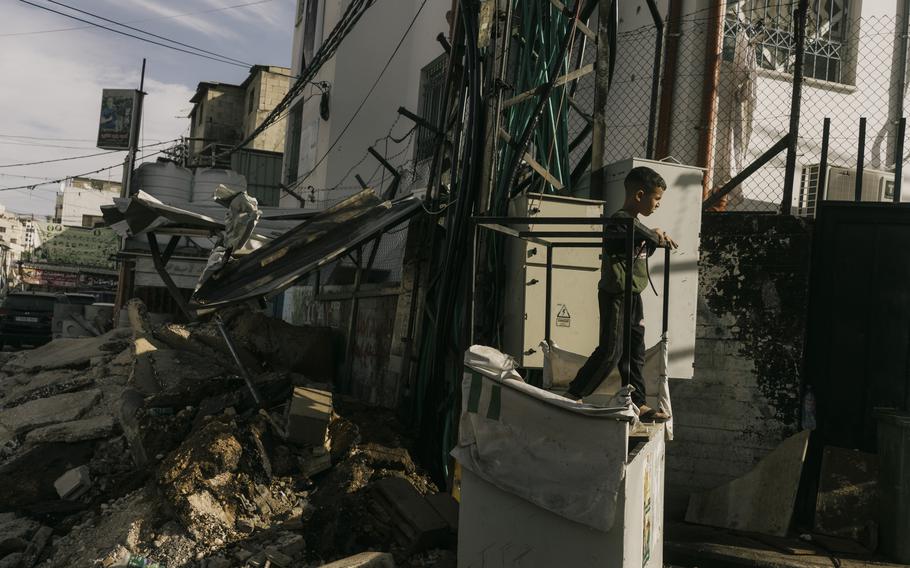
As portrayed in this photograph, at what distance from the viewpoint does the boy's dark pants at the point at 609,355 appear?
414cm

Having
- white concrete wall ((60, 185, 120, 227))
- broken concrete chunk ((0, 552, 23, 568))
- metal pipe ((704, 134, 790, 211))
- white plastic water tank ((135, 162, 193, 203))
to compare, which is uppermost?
white concrete wall ((60, 185, 120, 227))

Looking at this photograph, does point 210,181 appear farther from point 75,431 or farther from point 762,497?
point 762,497

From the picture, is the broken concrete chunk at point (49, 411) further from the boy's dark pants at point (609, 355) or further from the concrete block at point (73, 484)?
the boy's dark pants at point (609, 355)

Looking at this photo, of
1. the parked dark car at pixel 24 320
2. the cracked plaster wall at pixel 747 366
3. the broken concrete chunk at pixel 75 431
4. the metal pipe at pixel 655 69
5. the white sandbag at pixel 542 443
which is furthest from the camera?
the parked dark car at pixel 24 320

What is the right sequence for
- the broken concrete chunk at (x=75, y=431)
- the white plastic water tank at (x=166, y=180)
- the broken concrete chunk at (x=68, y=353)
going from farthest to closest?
1. the white plastic water tank at (x=166, y=180)
2. the broken concrete chunk at (x=68, y=353)
3. the broken concrete chunk at (x=75, y=431)

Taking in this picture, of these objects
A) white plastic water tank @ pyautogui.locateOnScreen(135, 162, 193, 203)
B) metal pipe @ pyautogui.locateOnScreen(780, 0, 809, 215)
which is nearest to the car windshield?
white plastic water tank @ pyautogui.locateOnScreen(135, 162, 193, 203)

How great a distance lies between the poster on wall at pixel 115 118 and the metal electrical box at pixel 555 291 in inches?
1089

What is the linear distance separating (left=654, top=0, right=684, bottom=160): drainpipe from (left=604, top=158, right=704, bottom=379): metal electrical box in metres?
1.71

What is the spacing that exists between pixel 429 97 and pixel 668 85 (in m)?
5.89

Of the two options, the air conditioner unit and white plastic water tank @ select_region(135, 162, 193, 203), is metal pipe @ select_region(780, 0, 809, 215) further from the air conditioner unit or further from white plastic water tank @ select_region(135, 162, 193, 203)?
white plastic water tank @ select_region(135, 162, 193, 203)

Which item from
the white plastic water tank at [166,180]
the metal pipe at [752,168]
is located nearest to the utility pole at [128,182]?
the white plastic water tank at [166,180]

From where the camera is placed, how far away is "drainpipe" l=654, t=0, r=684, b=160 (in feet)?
24.3

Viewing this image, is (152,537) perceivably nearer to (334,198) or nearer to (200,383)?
(200,383)

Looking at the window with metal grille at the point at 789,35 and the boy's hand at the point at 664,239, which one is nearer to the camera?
the boy's hand at the point at 664,239
